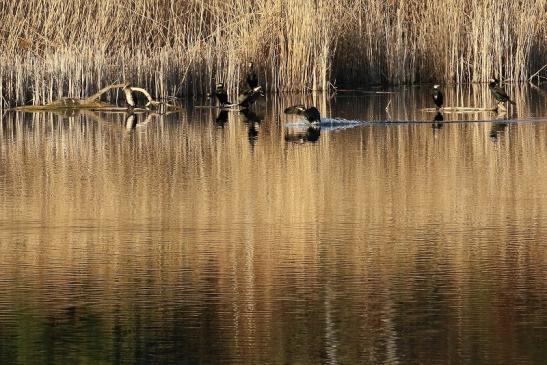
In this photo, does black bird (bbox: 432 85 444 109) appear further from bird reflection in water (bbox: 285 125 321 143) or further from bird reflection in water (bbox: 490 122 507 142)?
bird reflection in water (bbox: 285 125 321 143)

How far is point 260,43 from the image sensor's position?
20.8 metres

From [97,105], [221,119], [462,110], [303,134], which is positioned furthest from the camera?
[97,105]

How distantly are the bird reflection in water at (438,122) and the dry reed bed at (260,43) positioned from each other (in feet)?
13.3

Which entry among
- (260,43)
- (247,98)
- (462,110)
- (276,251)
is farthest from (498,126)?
(276,251)

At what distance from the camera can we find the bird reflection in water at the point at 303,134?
46.2 ft

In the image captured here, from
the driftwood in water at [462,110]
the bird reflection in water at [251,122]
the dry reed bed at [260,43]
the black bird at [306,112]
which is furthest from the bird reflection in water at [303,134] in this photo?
the dry reed bed at [260,43]

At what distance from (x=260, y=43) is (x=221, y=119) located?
397 centimetres

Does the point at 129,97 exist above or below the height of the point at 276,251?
above

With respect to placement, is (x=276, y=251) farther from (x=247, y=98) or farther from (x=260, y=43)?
(x=260, y=43)

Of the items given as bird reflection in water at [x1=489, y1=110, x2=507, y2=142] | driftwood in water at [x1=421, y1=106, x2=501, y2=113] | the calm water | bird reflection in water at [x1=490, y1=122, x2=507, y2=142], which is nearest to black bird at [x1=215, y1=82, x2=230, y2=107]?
driftwood in water at [x1=421, y1=106, x2=501, y2=113]

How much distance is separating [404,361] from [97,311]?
59.8 inches

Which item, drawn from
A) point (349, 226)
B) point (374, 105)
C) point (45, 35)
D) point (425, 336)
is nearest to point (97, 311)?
point (425, 336)

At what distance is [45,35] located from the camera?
2044 cm

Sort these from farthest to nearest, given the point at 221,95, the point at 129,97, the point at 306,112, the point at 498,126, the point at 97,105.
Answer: the point at 221,95 → the point at 97,105 → the point at 129,97 → the point at 306,112 → the point at 498,126
